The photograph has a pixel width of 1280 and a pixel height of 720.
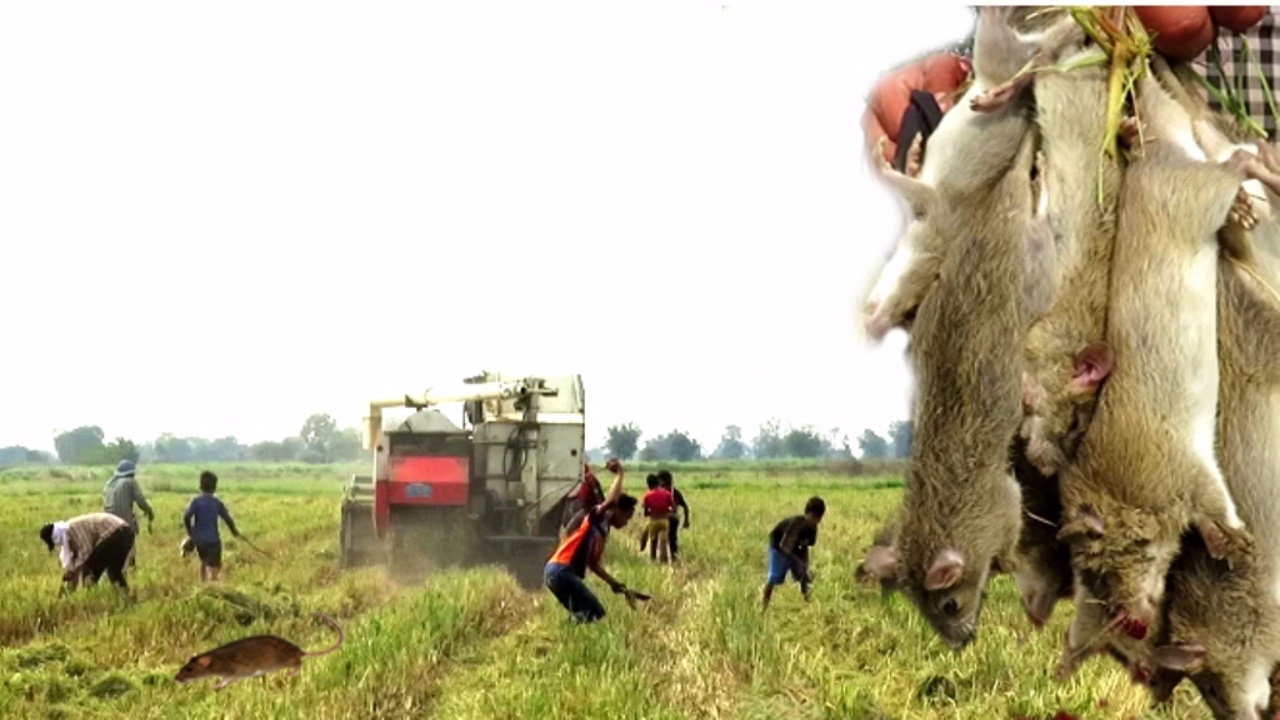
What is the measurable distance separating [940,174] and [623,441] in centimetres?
70

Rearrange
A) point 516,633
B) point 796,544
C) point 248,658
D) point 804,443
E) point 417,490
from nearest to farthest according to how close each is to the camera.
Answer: point 804,443
point 796,544
point 248,658
point 516,633
point 417,490

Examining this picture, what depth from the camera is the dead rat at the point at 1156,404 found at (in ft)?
1.44

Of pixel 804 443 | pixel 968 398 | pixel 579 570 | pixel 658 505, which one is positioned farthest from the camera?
pixel 579 570

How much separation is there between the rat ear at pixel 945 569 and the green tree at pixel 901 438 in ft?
0.13

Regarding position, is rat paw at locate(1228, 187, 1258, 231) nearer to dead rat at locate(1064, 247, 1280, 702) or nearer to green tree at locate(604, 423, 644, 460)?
dead rat at locate(1064, 247, 1280, 702)

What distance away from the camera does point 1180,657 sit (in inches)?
18.7

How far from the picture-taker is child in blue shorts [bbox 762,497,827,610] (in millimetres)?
925

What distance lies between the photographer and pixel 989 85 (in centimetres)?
45

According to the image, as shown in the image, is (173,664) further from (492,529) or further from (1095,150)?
(1095,150)

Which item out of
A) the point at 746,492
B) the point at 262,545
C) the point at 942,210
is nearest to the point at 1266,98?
the point at 942,210

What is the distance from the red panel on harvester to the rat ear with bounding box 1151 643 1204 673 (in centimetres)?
304

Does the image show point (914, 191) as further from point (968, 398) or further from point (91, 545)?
point (91, 545)

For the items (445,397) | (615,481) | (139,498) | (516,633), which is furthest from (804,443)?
(139,498)

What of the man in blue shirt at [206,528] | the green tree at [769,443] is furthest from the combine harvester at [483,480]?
the green tree at [769,443]
